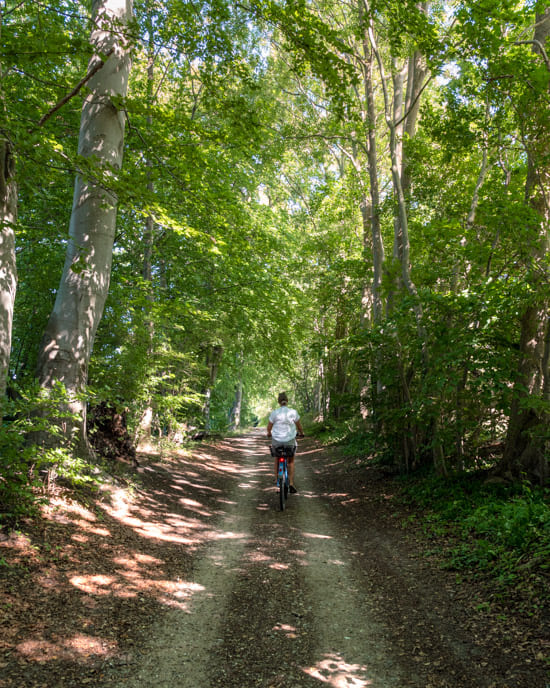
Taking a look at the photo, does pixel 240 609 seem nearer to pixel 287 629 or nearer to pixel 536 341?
pixel 287 629

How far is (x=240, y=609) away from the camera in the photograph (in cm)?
398

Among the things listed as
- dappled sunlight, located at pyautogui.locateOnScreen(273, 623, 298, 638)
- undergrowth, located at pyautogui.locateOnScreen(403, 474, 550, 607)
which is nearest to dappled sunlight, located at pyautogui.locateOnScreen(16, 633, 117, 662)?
dappled sunlight, located at pyautogui.locateOnScreen(273, 623, 298, 638)

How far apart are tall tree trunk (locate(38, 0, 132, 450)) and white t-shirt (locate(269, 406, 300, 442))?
11.0ft

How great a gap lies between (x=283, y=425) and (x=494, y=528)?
13.0 ft

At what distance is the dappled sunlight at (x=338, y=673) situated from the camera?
2904 millimetres

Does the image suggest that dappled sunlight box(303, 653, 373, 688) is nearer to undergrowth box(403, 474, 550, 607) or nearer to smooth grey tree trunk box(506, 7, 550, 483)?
undergrowth box(403, 474, 550, 607)

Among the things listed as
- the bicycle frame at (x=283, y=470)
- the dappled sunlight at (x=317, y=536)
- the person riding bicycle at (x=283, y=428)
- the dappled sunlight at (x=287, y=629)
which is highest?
the person riding bicycle at (x=283, y=428)

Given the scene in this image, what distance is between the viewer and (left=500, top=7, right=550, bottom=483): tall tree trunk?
5797 millimetres

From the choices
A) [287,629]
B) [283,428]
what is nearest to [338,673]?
[287,629]

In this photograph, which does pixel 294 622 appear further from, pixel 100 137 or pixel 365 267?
pixel 365 267

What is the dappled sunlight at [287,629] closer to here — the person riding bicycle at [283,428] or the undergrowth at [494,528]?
the undergrowth at [494,528]

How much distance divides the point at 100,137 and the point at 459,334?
5.88 metres

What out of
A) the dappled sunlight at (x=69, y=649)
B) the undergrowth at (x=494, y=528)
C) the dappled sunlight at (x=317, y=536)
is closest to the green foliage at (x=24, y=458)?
the dappled sunlight at (x=69, y=649)

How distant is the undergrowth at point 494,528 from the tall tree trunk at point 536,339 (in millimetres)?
430
